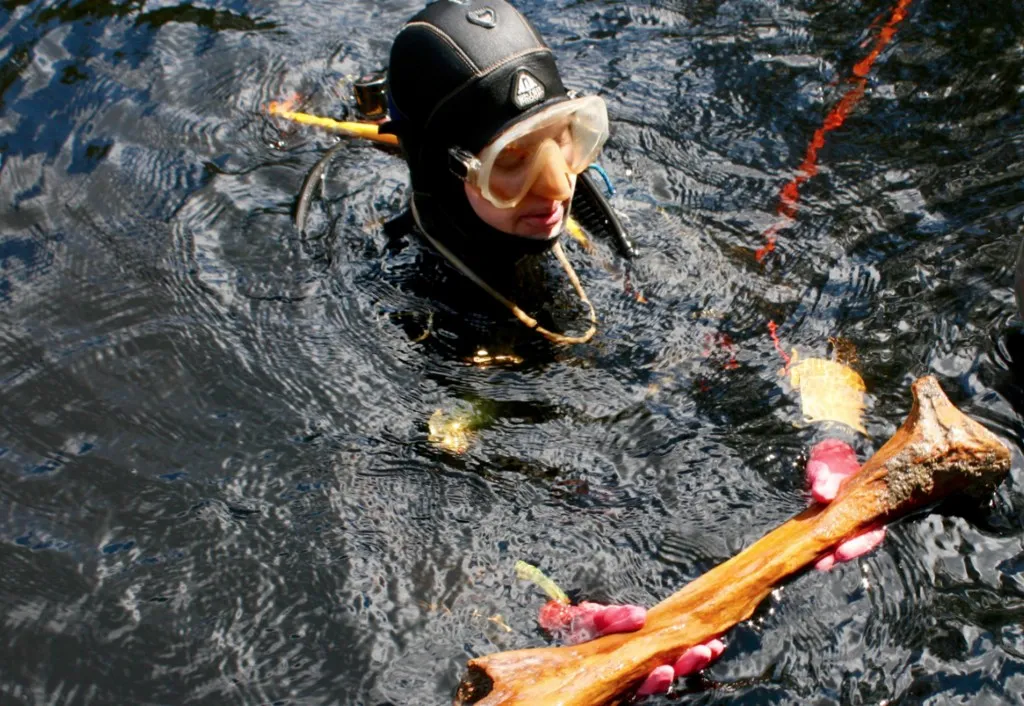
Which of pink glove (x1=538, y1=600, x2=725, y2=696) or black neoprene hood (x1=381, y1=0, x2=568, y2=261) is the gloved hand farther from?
black neoprene hood (x1=381, y1=0, x2=568, y2=261)

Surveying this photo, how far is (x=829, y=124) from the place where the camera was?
5.70 meters

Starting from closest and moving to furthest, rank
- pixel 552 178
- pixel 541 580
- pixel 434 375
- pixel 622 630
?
pixel 622 630, pixel 541 580, pixel 552 178, pixel 434 375

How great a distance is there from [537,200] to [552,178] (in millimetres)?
136

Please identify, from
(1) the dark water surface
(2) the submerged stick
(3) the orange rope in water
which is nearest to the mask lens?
(1) the dark water surface

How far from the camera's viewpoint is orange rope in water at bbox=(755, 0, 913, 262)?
4.98m

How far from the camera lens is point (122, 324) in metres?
4.59

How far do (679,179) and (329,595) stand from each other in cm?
297

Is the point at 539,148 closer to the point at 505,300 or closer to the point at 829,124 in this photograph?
the point at 505,300

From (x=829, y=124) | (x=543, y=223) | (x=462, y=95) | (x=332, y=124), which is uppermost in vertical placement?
(x=462, y=95)

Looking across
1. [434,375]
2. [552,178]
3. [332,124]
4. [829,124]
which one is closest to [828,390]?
[552,178]

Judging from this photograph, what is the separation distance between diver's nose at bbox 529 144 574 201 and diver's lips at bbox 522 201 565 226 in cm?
8

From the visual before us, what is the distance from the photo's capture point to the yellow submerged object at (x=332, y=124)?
5.43m

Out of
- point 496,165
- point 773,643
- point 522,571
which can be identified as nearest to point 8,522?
point 522,571

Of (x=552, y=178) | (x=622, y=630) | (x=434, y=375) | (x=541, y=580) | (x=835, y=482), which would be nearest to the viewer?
(x=622, y=630)
